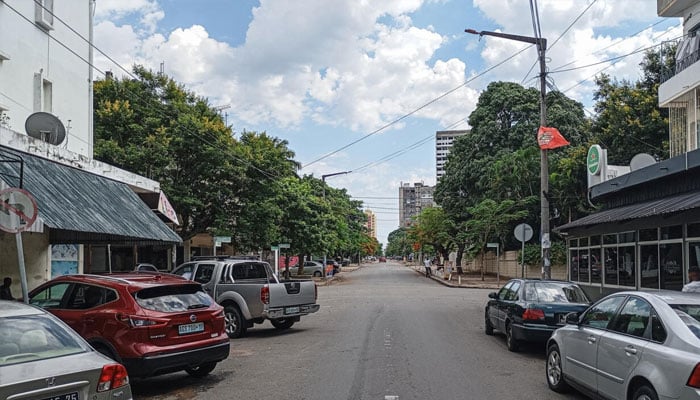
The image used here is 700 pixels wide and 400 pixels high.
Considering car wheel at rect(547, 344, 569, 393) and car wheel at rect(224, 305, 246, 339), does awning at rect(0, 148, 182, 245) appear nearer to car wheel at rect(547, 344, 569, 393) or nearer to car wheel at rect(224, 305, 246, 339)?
car wheel at rect(224, 305, 246, 339)

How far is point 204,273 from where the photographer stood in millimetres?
14664

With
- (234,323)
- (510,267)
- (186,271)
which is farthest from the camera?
(510,267)

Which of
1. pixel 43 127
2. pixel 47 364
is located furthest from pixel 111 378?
pixel 43 127

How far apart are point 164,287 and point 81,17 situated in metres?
14.8

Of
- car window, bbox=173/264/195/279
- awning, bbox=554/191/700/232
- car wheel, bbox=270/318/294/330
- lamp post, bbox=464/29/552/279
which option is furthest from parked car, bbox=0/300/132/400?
lamp post, bbox=464/29/552/279

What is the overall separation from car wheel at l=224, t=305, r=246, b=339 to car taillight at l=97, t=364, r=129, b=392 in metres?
8.69

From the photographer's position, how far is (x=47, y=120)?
1546 centimetres

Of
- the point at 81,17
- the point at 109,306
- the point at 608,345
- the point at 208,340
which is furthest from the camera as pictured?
the point at 81,17

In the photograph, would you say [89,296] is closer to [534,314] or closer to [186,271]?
[186,271]

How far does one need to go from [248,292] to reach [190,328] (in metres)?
5.23

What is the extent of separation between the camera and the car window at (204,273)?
1451 cm

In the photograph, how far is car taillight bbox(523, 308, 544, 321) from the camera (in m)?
11.5

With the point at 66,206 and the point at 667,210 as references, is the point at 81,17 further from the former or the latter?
the point at 667,210

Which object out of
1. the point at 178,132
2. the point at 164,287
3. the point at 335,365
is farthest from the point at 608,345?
the point at 178,132
